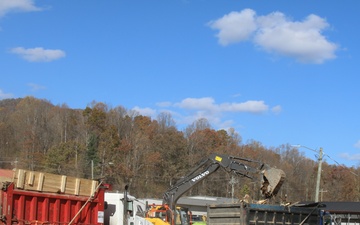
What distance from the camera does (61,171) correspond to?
269 ft

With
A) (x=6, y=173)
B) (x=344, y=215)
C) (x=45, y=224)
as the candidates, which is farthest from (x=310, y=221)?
(x=344, y=215)

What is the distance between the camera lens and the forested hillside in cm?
8768

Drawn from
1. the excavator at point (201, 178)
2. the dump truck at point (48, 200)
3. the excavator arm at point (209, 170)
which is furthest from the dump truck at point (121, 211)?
the excavator arm at point (209, 170)

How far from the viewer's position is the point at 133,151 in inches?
3819

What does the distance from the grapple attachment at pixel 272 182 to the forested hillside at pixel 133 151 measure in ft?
201

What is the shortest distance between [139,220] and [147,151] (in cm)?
7633

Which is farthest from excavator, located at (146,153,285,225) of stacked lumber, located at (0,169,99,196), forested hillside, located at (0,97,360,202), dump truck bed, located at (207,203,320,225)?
forested hillside, located at (0,97,360,202)

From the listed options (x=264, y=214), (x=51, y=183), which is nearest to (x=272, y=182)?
(x=264, y=214)

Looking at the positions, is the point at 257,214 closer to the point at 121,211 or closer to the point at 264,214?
the point at 264,214

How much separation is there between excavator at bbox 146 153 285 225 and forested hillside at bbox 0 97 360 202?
184 ft

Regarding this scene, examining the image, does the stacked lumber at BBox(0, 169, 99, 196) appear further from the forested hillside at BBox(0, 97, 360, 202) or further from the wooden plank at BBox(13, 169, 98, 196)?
the forested hillside at BBox(0, 97, 360, 202)

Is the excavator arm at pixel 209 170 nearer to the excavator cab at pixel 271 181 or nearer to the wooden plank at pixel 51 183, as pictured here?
the excavator cab at pixel 271 181

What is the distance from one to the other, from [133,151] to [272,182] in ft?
257

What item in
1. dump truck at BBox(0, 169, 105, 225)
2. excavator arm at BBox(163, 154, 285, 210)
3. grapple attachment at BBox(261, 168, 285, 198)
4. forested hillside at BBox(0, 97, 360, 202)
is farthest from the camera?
forested hillside at BBox(0, 97, 360, 202)
